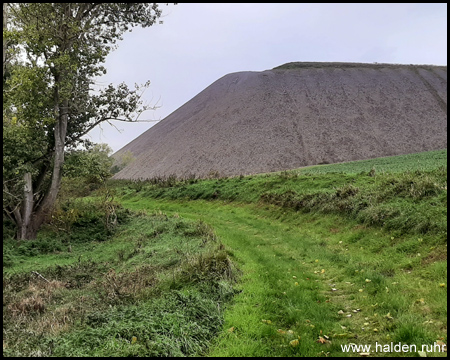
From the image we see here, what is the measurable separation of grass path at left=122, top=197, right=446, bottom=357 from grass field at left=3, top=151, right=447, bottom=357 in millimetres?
34

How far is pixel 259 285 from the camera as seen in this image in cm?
909

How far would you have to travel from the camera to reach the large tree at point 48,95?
18094 mm

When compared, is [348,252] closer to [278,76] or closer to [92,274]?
[92,274]

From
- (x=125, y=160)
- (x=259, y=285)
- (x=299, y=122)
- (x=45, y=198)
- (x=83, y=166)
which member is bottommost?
(x=259, y=285)

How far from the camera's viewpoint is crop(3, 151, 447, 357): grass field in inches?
237

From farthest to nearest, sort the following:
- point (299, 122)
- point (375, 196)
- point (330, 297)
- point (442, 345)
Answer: point (299, 122), point (375, 196), point (330, 297), point (442, 345)

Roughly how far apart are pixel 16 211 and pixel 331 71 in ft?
371

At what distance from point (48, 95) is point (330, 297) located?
20.7 meters

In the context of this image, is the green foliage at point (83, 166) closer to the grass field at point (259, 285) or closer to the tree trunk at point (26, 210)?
the tree trunk at point (26, 210)

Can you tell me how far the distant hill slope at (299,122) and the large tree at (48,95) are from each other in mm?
46958

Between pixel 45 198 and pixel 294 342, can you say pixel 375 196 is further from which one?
pixel 45 198

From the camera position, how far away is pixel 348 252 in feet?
39.2

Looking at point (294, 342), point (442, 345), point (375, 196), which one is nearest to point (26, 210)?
point (294, 342)

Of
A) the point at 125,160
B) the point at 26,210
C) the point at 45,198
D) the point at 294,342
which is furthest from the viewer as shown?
the point at 125,160
